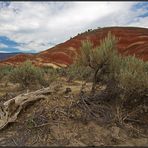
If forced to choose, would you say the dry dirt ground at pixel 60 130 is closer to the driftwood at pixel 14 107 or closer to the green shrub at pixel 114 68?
the driftwood at pixel 14 107

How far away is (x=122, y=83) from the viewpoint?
8.87 meters

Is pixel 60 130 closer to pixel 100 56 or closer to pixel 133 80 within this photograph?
pixel 133 80

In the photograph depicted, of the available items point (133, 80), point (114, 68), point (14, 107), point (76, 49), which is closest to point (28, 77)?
point (14, 107)

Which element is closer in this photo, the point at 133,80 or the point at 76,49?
the point at 133,80

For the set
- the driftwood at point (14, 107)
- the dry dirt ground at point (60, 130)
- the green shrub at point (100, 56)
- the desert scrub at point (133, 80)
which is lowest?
the dry dirt ground at point (60, 130)

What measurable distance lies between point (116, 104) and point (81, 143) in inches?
76.4

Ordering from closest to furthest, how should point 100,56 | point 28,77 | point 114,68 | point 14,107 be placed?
point 14,107 < point 100,56 < point 114,68 < point 28,77

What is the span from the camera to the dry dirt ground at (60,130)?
24.9 ft

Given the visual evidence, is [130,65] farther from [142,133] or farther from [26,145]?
[26,145]

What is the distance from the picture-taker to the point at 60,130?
7.98 m

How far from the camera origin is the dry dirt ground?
7.60 meters

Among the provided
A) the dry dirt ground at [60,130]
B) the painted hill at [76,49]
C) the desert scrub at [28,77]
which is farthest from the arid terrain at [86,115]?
the painted hill at [76,49]

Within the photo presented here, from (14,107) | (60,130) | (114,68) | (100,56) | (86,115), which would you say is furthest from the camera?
(114,68)

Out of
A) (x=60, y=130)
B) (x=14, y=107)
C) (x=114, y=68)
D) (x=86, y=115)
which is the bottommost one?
(x=60, y=130)
